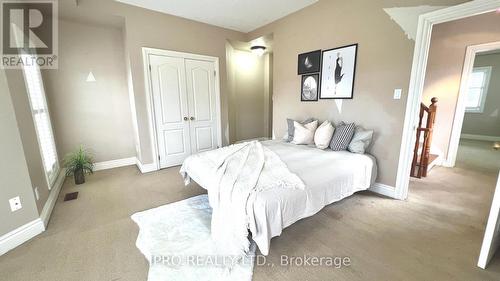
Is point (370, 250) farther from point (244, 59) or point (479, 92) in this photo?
point (479, 92)

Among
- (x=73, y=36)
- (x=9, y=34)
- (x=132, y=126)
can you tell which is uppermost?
(x=73, y=36)

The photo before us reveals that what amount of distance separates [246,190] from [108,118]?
11.6 feet

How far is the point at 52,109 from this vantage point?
3340 millimetres

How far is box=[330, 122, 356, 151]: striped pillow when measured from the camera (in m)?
2.74

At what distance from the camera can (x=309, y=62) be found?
3.35 m

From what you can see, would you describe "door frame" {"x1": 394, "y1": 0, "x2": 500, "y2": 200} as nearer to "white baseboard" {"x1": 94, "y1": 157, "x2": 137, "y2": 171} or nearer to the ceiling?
the ceiling

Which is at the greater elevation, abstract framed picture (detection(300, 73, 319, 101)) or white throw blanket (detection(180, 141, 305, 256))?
abstract framed picture (detection(300, 73, 319, 101))

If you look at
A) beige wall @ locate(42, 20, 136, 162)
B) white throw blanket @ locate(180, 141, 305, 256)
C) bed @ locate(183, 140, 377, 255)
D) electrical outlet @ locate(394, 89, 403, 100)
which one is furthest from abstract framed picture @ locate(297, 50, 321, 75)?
beige wall @ locate(42, 20, 136, 162)

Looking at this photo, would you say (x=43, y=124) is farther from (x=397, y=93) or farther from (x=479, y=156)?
(x=479, y=156)

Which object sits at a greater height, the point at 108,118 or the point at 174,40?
the point at 174,40

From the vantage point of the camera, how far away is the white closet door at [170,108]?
3.60 metres

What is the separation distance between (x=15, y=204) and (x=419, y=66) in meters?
4.32

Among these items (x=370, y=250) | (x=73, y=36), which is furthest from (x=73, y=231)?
(x=73, y=36)

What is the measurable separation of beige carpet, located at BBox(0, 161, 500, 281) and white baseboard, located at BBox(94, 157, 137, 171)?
3.11 feet
